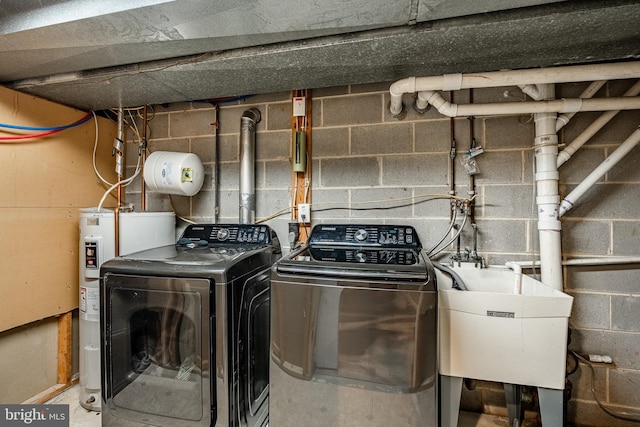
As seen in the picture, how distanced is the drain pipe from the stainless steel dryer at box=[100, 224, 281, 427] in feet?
5.11

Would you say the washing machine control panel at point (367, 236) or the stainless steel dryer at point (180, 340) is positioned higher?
the washing machine control panel at point (367, 236)

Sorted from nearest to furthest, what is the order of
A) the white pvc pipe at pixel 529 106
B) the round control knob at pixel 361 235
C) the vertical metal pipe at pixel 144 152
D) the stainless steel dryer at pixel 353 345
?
the stainless steel dryer at pixel 353 345
the white pvc pipe at pixel 529 106
the round control knob at pixel 361 235
the vertical metal pipe at pixel 144 152

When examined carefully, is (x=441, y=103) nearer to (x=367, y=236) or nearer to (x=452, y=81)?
(x=452, y=81)

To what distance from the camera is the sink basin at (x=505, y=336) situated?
1.13m

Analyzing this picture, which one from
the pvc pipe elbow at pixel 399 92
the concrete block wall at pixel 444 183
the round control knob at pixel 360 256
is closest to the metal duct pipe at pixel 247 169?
the concrete block wall at pixel 444 183

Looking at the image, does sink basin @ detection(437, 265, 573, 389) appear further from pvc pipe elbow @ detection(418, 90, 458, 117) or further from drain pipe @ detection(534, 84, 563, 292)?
pvc pipe elbow @ detection(418, 90, 458, 117)

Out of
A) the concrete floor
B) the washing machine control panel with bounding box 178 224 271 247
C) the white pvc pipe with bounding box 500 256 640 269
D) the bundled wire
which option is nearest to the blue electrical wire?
the bundled wire


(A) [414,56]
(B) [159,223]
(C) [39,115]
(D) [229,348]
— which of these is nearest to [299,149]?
(A) [414,56]

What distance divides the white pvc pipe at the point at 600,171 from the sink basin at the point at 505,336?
62 centimetres

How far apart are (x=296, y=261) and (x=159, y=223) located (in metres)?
1.23

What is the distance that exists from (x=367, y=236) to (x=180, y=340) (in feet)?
3.63

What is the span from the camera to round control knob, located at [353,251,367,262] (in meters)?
1.38

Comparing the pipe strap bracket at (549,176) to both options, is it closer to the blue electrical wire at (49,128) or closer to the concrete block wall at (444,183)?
the concrete block wall at (444,183)

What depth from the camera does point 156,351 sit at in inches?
54.1
